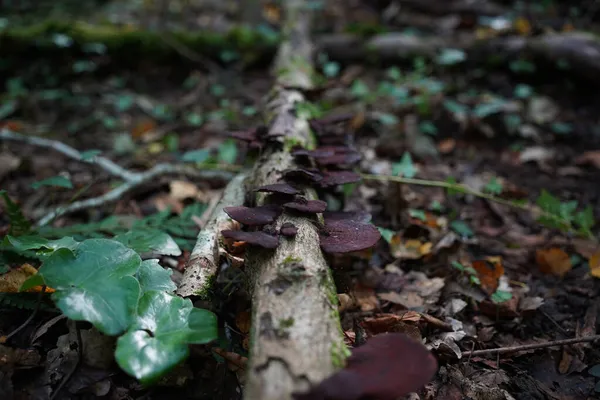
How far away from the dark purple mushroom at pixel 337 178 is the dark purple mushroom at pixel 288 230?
20.6 inches

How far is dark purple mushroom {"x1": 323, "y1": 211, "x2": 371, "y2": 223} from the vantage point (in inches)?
88.2

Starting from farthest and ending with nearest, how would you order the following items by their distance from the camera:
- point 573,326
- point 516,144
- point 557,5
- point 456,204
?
point 557,5, point 516,144, point 456,204, point 573,326

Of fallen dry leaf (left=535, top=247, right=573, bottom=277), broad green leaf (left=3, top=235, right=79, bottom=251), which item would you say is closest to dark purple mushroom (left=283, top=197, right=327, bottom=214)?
broad green leaf (left=3, top=235, right=79, bottom=251)

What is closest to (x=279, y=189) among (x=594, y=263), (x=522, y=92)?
(x=594, y=263)

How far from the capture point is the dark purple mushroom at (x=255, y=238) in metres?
1.75

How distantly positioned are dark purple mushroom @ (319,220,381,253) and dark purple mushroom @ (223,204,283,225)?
247 millimetres

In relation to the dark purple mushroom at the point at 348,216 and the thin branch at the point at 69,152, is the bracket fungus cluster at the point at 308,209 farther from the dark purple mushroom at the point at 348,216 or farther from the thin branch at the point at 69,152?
the thin branch at the point at 69,152

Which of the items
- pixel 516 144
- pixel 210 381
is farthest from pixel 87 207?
pixel 516 144

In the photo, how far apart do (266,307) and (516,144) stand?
350cm

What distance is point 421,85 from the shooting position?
14.8 feet

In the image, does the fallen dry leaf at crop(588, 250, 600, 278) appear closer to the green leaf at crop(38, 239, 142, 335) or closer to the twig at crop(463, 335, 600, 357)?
the twig at crop(463, 335, 600, 357)

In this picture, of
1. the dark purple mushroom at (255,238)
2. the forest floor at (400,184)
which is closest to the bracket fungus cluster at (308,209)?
the dark purple mushroom at (255,238)

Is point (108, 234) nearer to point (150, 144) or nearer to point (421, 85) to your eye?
point (150, 144)

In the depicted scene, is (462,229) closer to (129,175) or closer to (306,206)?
(306,206)
